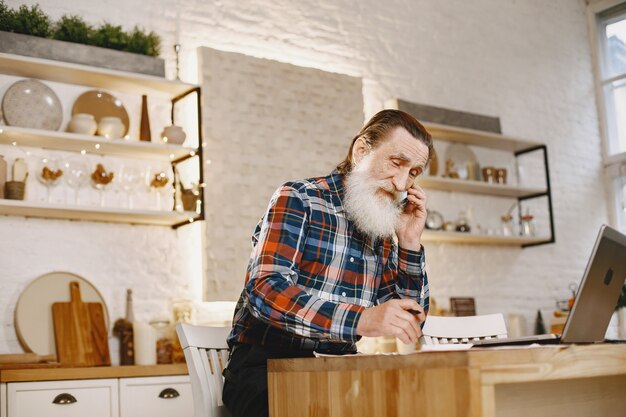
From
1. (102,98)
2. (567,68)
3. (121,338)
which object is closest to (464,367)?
(121,338)

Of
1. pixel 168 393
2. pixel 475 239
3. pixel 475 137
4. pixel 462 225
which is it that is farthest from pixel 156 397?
pixel 475 137

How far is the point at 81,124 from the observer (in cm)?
433

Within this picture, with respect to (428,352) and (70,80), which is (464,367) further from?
(70,80)

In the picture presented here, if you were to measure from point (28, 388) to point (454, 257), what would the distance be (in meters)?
3.44

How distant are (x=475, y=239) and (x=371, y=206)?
156 inches

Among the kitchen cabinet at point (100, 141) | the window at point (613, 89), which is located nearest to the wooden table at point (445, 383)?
the kitchen cabinet at point (100, 141)

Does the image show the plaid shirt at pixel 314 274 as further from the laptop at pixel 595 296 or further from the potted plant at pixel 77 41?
the potted plant at pixel 77 41

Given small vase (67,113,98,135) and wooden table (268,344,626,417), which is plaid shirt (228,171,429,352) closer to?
wooden table (268,344,626,417)

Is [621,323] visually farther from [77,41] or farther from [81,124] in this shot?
[77,41]

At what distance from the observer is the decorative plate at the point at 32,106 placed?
166 inches

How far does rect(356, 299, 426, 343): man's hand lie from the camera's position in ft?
5.65

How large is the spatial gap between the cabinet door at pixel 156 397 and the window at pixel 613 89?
15.4ft

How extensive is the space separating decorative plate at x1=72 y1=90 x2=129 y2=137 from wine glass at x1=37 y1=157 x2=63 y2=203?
34 centimetres

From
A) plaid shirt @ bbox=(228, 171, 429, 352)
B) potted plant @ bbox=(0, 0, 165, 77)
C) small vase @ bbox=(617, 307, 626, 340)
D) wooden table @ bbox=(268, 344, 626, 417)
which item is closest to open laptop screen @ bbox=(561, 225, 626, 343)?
wooden table @ bbox=(268, 344, 626, 417)
